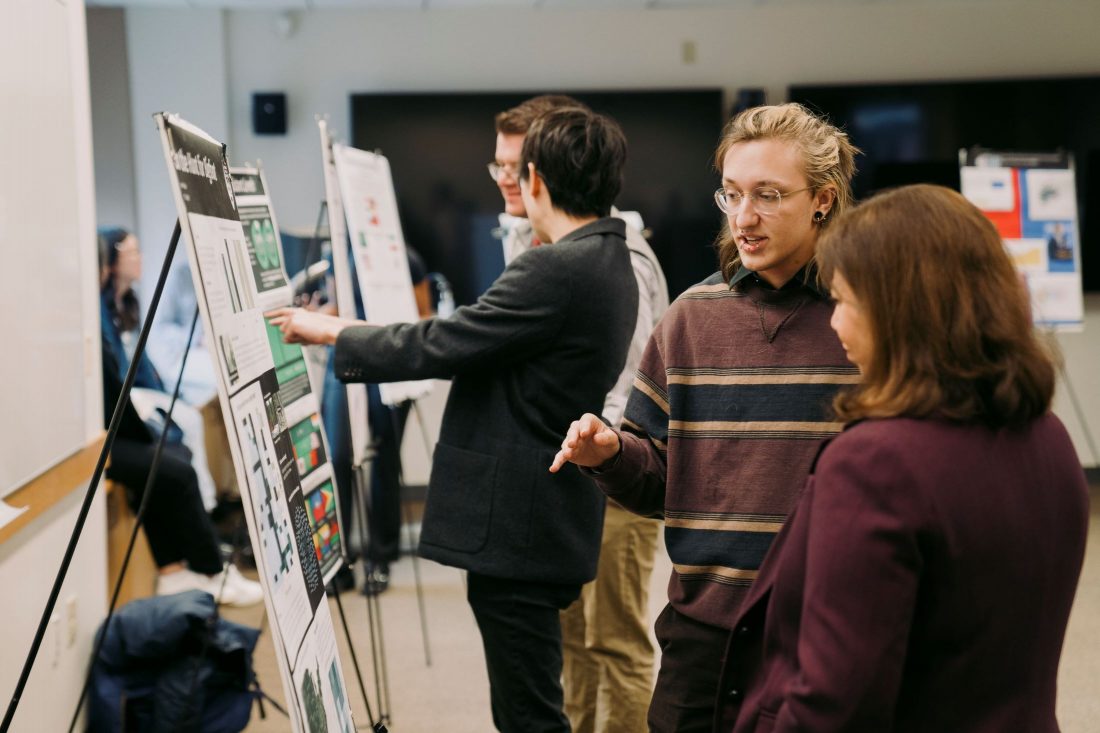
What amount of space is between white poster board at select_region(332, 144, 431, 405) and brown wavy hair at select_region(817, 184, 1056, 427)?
1817 millimetres

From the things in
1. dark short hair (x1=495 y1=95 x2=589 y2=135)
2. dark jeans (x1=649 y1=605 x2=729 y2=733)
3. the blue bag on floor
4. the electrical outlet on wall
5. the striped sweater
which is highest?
dark short hair (x1=495 y1=95 x2=589 y2=135)

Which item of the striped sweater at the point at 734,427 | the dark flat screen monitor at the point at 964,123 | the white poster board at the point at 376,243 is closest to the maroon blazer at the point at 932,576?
the striped sweater at the point at 734,427

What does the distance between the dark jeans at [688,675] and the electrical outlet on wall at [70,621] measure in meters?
1.55

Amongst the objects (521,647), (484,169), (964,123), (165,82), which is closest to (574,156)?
(521,647)

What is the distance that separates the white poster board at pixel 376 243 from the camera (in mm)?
2893

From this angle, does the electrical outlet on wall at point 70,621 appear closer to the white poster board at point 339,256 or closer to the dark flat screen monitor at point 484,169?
the white poster board at point 339,256

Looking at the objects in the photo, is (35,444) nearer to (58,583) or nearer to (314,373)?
(58,583)

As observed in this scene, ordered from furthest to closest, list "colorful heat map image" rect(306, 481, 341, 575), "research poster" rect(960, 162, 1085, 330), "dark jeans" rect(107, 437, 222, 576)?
1. "research poster" rect(960, 162, 1085, 330)
2. "dark jeans" rect(107, 437, 222, 576)
3. "colorful heat map image" rect(306, 481, 341, 575)

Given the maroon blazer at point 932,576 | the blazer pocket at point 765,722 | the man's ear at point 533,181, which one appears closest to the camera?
the maroon blazer at point 932,576

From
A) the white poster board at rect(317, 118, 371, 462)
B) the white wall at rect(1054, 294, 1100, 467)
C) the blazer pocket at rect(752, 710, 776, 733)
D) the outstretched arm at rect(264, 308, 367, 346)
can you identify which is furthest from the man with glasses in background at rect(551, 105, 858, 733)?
the white wall at rect(1054, 294, 1100, 467)

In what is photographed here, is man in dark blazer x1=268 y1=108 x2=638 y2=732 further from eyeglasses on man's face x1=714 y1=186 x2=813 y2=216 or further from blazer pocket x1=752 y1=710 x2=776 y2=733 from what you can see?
blazer pocket x1=752 y1=710 x2=776 y2=733

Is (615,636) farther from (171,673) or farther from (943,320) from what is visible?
(943,320)

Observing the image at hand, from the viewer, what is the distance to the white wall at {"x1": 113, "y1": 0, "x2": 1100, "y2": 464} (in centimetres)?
566

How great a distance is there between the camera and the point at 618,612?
253cm
